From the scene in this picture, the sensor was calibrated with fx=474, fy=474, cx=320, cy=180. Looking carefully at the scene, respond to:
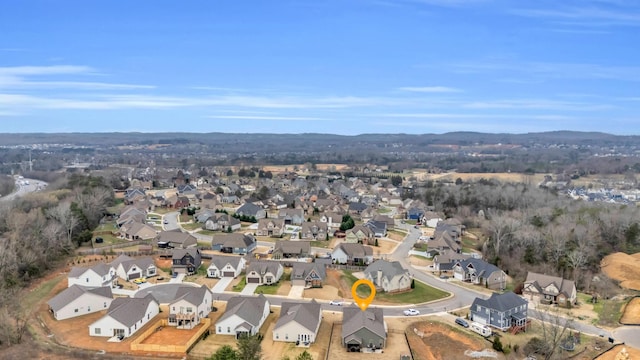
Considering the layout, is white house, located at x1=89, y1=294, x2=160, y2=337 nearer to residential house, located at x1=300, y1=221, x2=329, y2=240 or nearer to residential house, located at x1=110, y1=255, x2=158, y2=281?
residential house, located at x1=110, y1=255, x2=158, y2=281

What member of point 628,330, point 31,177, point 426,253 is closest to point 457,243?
point 426,253

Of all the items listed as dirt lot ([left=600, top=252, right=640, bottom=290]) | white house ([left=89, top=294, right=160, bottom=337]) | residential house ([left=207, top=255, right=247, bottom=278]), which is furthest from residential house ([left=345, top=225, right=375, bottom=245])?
white house ([left=89, top=294, right=160, bottom=337])

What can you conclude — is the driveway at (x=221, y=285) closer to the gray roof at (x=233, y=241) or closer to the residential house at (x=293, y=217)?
the gray roof at (x=233, y=241)

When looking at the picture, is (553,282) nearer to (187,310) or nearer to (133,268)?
(187,310)

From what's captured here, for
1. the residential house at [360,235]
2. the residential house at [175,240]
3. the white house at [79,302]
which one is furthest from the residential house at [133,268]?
the residential house at [360,235]

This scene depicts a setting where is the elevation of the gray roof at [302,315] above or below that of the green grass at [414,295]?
above

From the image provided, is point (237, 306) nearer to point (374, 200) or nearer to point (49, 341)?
point (49, 341)
